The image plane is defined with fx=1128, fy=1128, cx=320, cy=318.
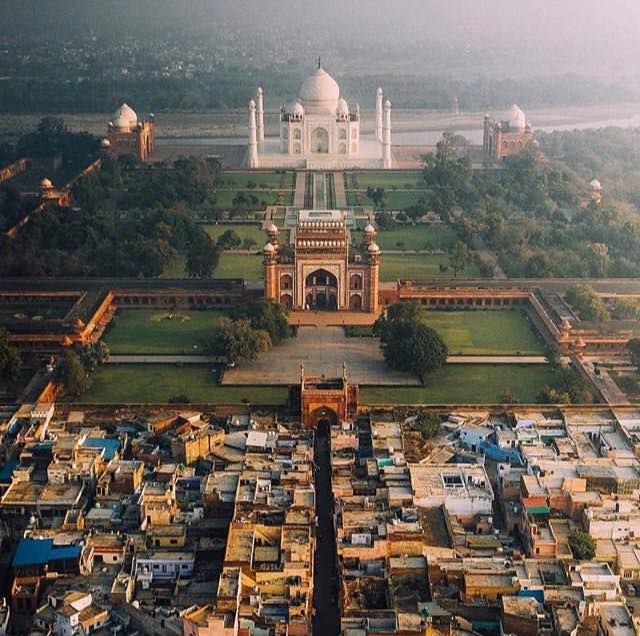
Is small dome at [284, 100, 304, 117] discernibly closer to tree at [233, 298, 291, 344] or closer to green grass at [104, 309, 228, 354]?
green grass at [104, 309, 228, 354]

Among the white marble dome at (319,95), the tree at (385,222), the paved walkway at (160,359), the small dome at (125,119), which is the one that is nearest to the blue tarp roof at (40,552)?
the paved walkway at (160,359)

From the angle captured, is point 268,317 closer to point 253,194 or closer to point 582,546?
point 582,546

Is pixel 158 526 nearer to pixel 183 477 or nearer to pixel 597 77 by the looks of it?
pixel 183 477

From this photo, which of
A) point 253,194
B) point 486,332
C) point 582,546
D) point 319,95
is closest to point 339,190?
point 253,194

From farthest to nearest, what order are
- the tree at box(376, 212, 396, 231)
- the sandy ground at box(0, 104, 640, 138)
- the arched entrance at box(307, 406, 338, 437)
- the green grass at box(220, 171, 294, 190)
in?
1. the sandy ground at box(0, 104, 640, 138)
2. the green grass at box(220, 171, 294, 190)
3. the tree at box(376, 212, 396, 231)
4. the arched entrance at box(307, 406, 338, 437)

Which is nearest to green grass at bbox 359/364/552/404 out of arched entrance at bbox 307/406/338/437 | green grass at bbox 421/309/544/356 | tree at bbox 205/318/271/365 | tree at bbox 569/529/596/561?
green grass at bbox 421/309/544/356

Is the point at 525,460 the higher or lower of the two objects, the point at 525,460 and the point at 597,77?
the lower

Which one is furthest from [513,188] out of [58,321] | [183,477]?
[183,477]
